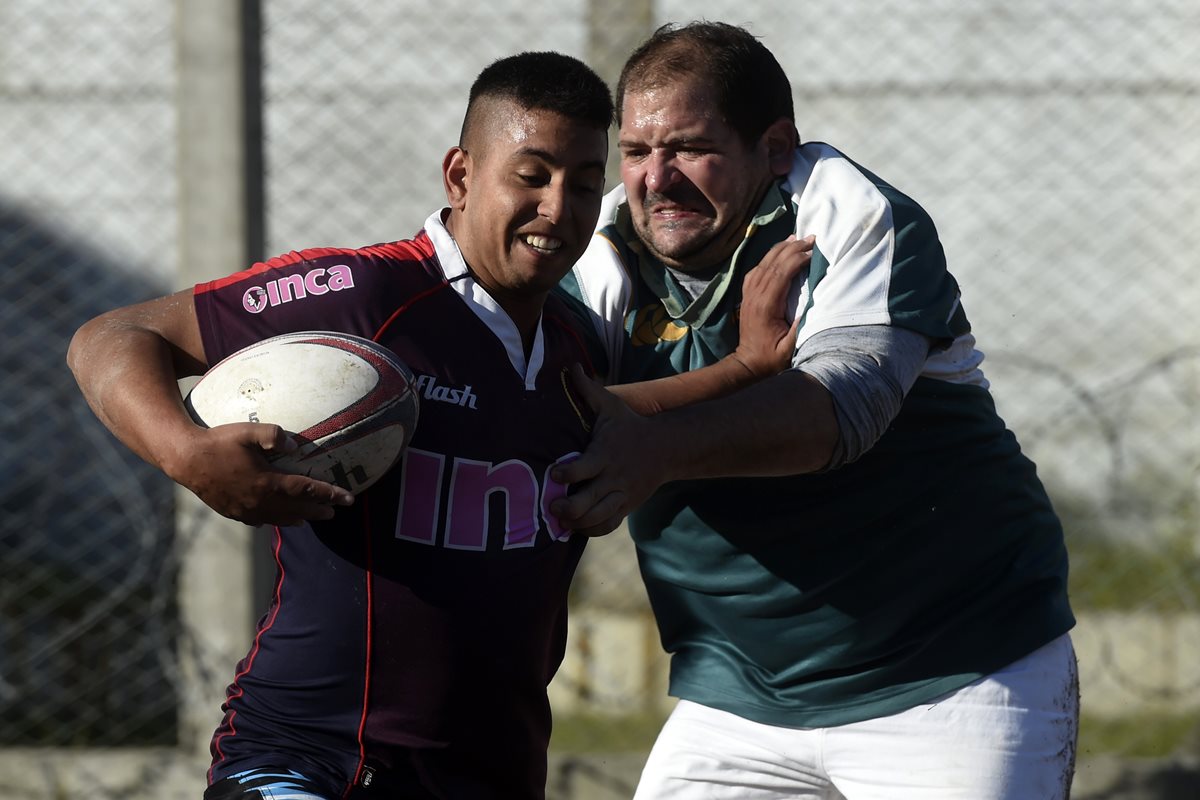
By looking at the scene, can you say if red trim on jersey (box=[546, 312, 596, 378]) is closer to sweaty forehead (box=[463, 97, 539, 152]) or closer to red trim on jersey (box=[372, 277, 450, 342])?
red trim on jersey (box=[372, 277, 450, 342])

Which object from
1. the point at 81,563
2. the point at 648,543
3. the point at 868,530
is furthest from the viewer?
the point at 81,563

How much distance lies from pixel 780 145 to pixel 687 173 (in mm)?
277

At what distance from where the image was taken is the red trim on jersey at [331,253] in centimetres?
257

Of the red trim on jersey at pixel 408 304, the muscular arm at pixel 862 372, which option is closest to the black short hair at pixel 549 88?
the red trim on jersey at pixel 408 304

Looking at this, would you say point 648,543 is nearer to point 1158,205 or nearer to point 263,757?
point 263,757

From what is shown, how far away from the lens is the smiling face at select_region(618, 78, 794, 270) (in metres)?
3.02

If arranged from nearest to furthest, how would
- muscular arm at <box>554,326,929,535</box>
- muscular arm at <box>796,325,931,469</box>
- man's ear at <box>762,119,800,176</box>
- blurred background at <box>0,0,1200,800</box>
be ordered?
muscular arm at <box>554,326,929,535</box>, muscular arm at <box>796,325,931,469</box>, man's ear at <box>762,119,800,176</box>, blurred background at <box>0,0,1200,800</box>

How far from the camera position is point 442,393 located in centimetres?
256

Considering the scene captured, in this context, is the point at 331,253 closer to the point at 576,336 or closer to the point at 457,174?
the point at 457,174

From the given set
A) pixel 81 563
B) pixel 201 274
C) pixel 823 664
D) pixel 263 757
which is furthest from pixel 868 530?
pixel 81 563

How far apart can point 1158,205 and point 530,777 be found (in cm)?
366

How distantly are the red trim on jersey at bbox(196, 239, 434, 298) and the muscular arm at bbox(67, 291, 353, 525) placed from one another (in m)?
0.09

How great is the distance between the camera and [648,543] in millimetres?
3352

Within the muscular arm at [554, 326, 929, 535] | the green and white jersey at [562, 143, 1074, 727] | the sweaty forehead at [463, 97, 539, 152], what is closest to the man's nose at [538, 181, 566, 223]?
the sweaty forehead at [463, 97, 539, 152]
